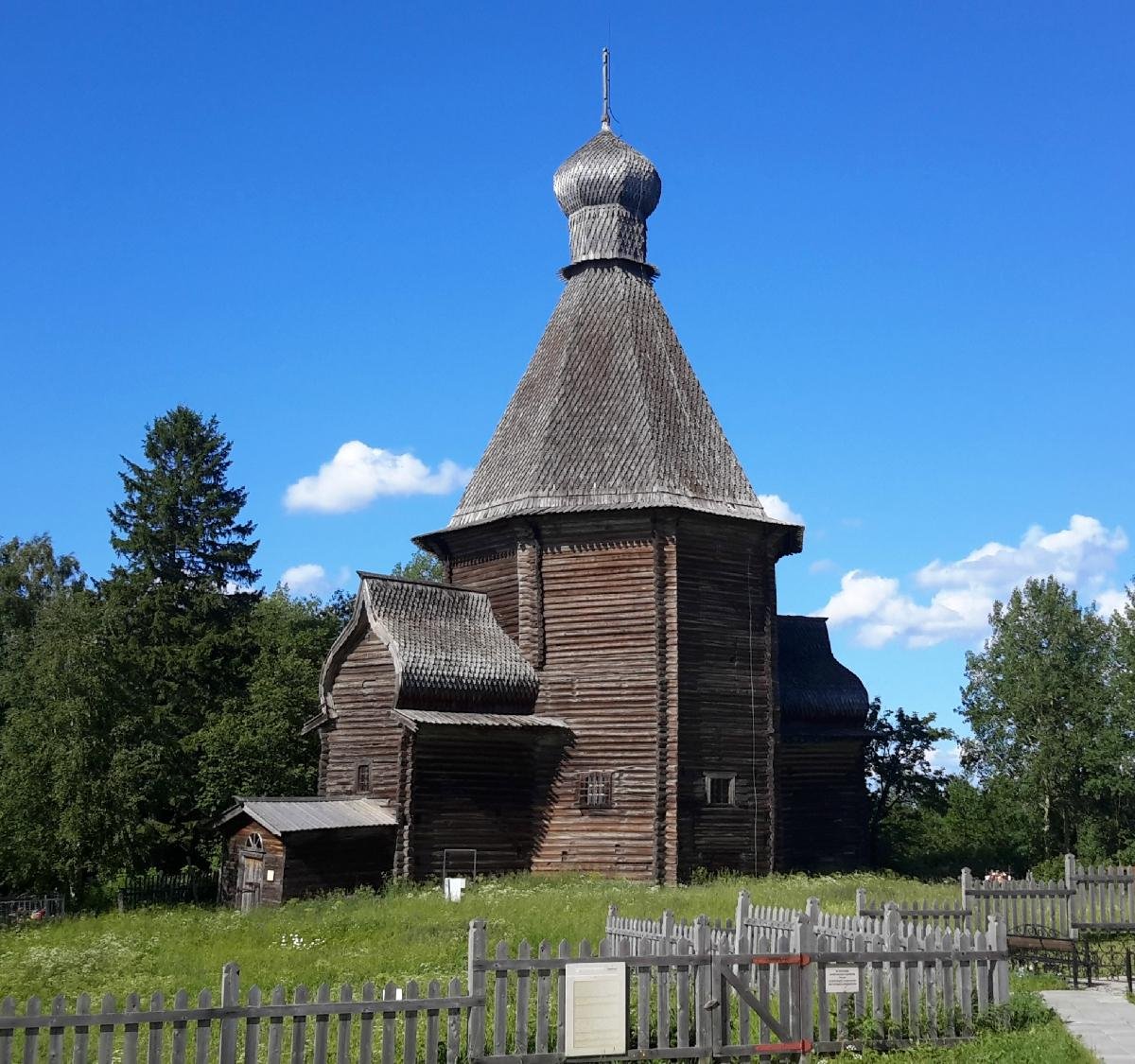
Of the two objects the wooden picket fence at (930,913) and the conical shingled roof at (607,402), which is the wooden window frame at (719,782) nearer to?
the conical shingled roof at (607,402)

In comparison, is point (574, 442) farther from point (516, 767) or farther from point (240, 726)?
point (240, 726)

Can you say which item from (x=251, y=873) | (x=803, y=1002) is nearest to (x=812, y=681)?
(x=251, y=873)

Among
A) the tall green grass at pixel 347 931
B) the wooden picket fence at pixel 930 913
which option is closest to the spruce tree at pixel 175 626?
the tall green grass at pixel 347 931

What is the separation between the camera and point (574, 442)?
2739cm

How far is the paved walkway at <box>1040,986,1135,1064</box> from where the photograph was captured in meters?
10.6

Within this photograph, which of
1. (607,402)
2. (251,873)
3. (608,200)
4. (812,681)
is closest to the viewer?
(251,873)

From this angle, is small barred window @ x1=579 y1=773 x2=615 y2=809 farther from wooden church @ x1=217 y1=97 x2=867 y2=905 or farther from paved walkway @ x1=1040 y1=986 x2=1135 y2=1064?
paved walkway @ x1=1040 y1=986 x2=1135 y2=1064

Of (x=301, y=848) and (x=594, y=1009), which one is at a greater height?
(x=301, y=848)

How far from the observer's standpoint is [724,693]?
25.9 m

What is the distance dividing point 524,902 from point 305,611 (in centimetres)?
3010

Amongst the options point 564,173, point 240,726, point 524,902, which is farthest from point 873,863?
point 564,173

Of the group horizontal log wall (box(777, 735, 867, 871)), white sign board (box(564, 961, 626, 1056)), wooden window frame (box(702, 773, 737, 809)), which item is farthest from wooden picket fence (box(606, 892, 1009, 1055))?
horizontal log wall (box(777, 735, 867, 871))

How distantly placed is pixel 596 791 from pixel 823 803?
21.3ft

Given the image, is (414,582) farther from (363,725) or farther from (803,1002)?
(803,1002)
